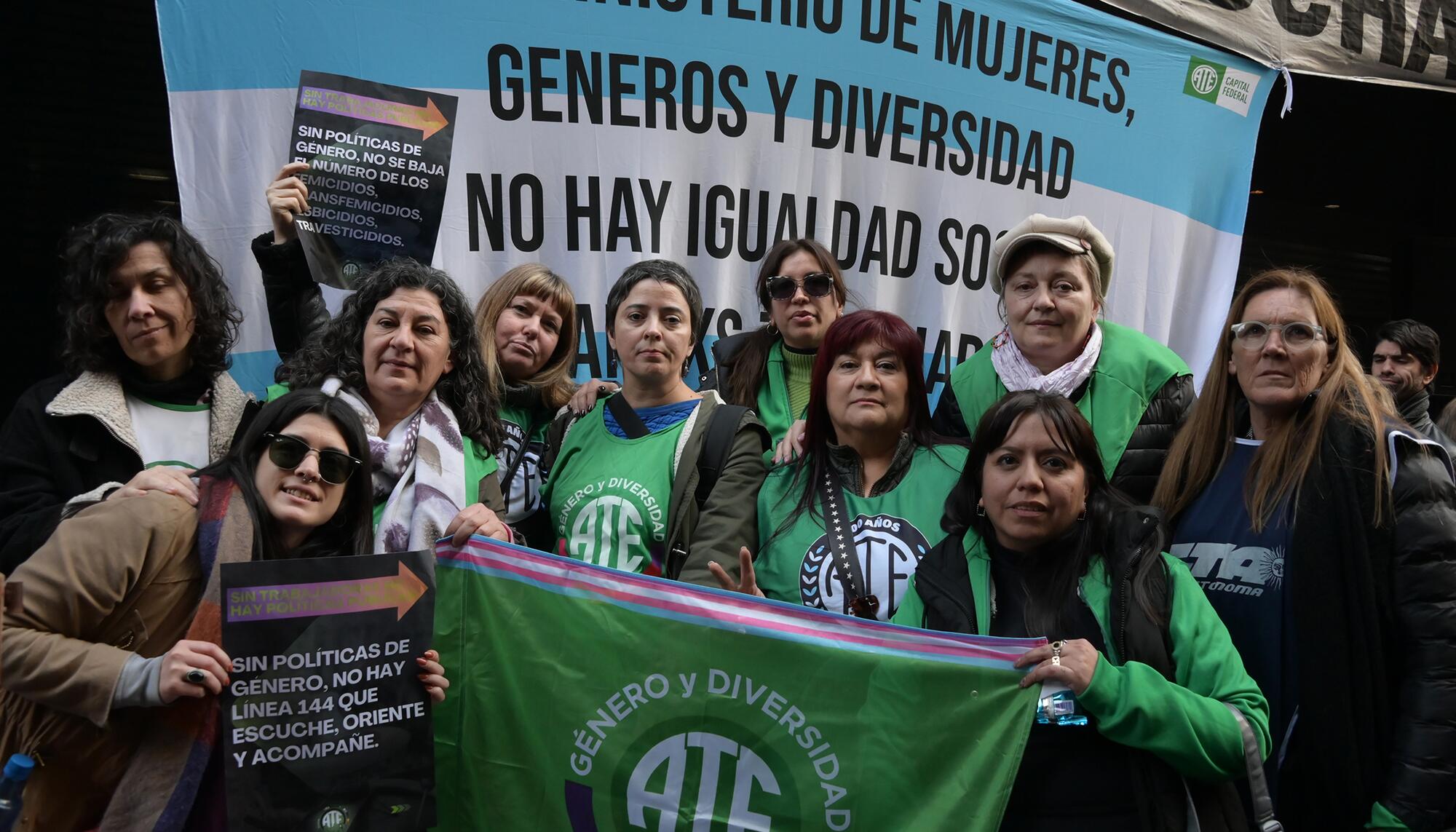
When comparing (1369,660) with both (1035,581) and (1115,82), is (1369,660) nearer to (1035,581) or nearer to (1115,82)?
(1035,581)

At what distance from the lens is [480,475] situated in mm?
3264

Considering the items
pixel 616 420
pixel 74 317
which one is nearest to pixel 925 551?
pixel 616 420

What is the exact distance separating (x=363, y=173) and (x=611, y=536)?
1.57 metres

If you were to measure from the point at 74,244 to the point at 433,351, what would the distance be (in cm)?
104

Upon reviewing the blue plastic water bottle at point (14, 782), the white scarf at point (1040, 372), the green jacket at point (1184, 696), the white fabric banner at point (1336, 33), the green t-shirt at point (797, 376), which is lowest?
the blue plastic water bottle at point (14, 782)

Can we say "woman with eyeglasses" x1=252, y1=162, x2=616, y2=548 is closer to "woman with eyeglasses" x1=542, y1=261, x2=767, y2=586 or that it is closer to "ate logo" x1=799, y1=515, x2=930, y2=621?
"woman with eyeglasses" x1=542, y1=261, x2=767, y2=586

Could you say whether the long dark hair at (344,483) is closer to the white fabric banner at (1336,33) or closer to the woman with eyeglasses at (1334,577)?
the woman with eyeglasses at (1334,577)

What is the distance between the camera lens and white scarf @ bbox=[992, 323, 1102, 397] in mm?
3590

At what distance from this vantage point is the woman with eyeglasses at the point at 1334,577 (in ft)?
9.50

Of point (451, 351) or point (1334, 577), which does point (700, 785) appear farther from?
point (1334, 577)

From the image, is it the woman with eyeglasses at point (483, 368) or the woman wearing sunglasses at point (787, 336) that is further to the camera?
the woman wearing sunglasses at point (787, 336)

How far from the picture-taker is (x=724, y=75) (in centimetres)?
461

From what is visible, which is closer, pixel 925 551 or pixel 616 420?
pixel 925 551

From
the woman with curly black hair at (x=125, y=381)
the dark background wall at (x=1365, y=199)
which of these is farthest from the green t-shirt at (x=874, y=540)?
the dark background wall at (x=1365, y=199)
